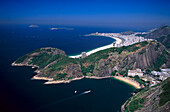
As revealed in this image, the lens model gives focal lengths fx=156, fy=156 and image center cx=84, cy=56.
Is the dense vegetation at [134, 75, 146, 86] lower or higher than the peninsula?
lower

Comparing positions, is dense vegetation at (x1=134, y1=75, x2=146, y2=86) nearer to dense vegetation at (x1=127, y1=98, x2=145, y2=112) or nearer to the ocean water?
the ocean water

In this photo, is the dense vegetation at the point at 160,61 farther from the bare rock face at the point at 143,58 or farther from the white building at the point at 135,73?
the white building at the point at 135,73

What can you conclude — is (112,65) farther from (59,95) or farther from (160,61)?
(59,95)

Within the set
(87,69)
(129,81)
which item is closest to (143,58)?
(129,81)

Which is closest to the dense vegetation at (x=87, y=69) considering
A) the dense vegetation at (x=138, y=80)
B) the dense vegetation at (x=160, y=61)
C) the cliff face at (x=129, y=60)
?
the cliff face at (x=129, y=60)

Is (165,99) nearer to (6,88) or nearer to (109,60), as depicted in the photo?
(109,60)

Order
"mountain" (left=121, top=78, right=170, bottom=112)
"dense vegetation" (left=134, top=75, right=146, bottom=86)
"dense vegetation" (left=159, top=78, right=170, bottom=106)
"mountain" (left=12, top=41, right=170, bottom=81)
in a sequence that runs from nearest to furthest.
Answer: "mountain" (left=121, top=78, right=170, bottom=112)
"dense vegetation" (left=159, top=78, right=170, bottom=106)
"dense vegetation" (left=134, top=75, right=146, bottom=86)
"mountain" (left=12, top=41, right=170, bottom=81)

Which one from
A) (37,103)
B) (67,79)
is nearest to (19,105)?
(37,103)

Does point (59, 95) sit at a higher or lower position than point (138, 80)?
lower

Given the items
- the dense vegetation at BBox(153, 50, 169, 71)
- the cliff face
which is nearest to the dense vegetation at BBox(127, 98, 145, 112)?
the cliff face
